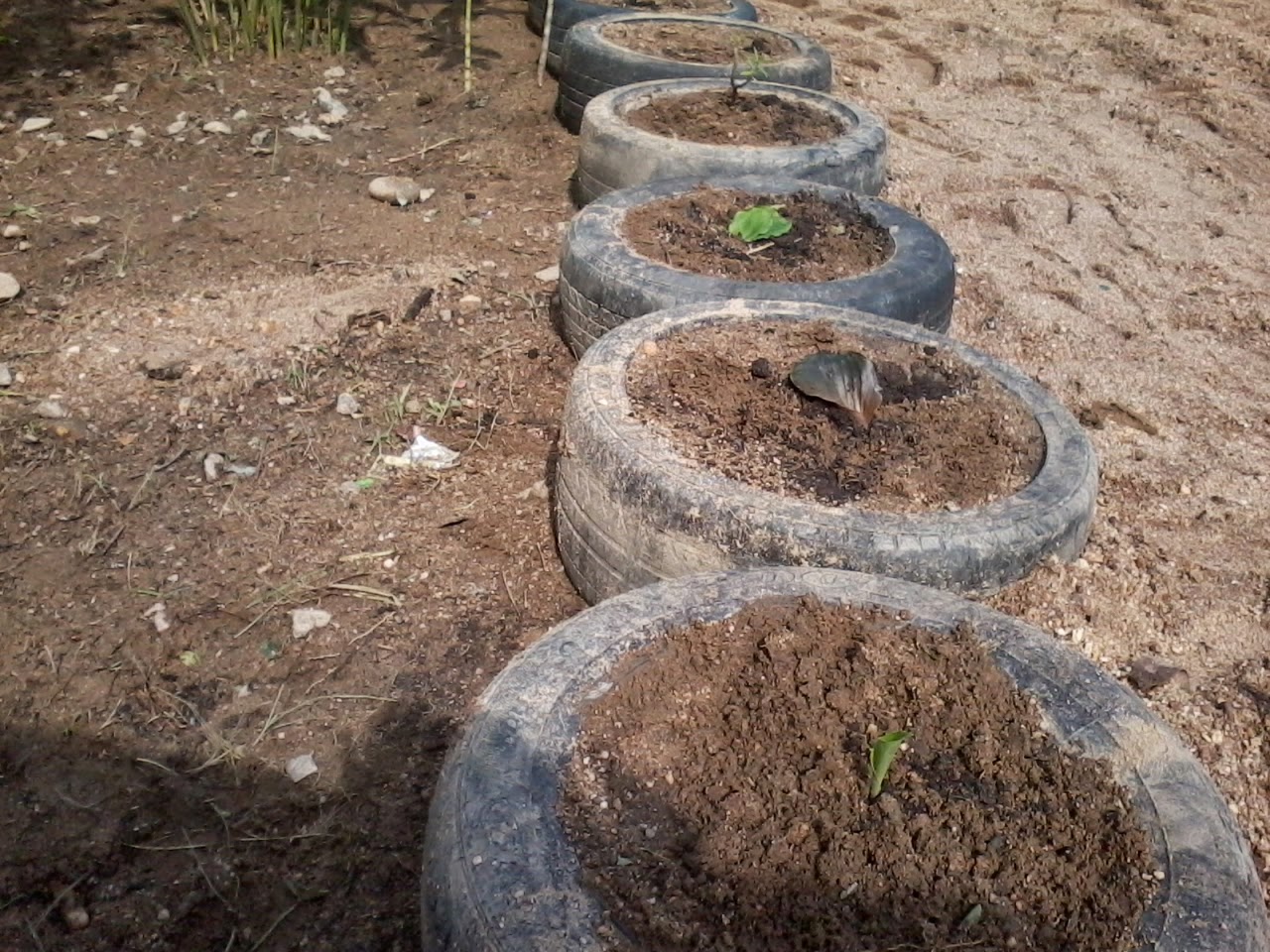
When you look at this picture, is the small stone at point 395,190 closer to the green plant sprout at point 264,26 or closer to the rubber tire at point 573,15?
the rubber tire at point 573,15

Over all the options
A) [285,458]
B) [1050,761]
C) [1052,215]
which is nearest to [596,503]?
[1050,761]

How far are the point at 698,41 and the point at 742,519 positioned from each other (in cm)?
369

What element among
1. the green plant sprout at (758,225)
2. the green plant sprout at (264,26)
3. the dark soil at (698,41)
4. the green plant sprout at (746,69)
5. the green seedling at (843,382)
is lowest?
the green plant sprout at (264,26)

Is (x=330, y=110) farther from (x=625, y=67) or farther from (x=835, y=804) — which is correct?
(x=835, y=804)

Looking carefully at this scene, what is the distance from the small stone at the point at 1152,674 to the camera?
236 centimetres

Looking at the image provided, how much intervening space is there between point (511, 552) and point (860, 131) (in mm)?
2152

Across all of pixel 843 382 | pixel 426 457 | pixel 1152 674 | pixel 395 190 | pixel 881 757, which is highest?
pixel 881 757

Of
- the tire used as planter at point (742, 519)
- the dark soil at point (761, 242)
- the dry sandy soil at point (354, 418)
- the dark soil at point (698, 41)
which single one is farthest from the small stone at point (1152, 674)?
the dark soil at point (698, 41)

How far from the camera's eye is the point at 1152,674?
7.80 feet

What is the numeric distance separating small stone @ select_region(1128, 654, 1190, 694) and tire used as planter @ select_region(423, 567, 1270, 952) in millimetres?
678

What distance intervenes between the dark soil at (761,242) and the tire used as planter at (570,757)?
1383 mm

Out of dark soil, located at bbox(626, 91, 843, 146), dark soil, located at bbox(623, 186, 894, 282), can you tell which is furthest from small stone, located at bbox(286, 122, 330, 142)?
dark soil, located at bbox(623, 186, 894, 282)

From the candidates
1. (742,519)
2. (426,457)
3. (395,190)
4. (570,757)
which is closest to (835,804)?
(570,757)

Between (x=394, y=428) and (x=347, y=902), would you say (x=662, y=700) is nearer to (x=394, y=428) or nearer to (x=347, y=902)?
(x=347, y=902)
